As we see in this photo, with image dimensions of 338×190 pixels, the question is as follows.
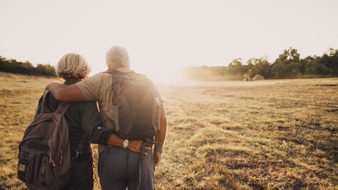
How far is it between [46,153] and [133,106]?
934 mm

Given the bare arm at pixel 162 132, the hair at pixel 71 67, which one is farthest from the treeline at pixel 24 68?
the bare arm at pixel 162 132

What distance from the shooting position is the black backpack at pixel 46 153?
2.07 m

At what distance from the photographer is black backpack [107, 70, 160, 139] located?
215cm

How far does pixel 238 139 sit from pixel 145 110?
5.53 m

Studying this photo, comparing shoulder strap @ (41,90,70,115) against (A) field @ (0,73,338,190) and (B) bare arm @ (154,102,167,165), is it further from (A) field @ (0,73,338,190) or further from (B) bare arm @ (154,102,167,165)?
(A) field @ (0,73,338,190)

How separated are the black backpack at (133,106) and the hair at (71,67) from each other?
0.41 metres

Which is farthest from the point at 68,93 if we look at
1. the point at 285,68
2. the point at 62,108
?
the point at 285,68

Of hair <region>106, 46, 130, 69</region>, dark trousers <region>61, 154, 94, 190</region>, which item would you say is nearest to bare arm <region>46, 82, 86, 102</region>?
hair <region>106, 46, 130, 69</region>

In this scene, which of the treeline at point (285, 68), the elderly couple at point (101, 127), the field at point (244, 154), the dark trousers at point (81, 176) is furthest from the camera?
the treeline at point (285, 68)

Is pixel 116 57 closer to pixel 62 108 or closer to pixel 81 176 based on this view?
pixel 62 108

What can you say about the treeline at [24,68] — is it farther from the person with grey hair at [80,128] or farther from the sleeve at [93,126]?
the sleeve at [93,126]

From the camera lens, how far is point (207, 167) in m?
5.07

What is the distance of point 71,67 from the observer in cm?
236

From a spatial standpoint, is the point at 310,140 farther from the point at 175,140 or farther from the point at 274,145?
the point at 175,140
